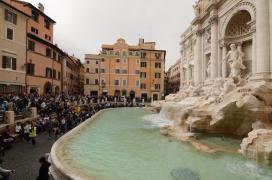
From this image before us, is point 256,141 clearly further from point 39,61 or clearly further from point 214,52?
point 39,61

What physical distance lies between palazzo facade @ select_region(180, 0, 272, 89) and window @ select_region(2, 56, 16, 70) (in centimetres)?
2184

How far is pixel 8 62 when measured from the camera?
952 inches

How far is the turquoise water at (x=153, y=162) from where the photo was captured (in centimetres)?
729

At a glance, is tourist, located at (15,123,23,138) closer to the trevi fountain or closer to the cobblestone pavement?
the cobblestone pavement

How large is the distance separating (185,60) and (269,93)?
1162 inches

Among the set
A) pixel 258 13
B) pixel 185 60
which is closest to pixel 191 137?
pixel 258 13

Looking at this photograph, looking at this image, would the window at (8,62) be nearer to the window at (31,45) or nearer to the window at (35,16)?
the window at (31,45)

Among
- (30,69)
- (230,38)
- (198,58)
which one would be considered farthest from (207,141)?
(30,69)

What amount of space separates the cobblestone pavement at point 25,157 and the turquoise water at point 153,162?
1267 millimetres

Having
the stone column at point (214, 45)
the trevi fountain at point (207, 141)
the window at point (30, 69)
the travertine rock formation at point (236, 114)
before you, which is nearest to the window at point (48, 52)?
the window at point (30, 69)

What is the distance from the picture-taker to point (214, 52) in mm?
26641

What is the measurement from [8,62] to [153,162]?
851 inches

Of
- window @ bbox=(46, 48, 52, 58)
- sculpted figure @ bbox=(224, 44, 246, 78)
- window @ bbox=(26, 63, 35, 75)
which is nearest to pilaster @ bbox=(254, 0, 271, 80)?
sculpted figure @ bbox=(224, 44, 246, 78)

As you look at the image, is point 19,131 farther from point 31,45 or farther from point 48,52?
point 48,52
